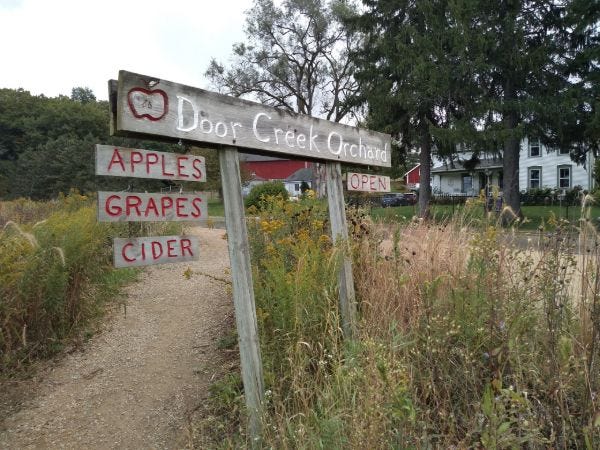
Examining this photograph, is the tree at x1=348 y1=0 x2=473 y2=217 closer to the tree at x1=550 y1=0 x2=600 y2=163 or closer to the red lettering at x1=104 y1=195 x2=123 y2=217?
the tree at x1=550 y1=0 x2=600 y2=163

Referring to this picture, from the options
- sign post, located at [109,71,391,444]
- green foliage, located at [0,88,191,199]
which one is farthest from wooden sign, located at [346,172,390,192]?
green foliage, located at [0,88,191,199]

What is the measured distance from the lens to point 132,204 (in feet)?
7.61

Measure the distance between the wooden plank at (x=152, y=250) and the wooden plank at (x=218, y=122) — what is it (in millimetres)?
565

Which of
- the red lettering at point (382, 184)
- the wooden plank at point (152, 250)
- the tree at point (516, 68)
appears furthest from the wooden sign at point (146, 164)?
the tree at point (516, 68)

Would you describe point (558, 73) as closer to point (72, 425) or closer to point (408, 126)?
point (408, 126)

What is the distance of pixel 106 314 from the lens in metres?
4.96

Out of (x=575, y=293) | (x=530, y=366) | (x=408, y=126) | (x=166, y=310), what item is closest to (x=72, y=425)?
(x=166, y=310)

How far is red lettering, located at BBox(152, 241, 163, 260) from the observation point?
2461mm

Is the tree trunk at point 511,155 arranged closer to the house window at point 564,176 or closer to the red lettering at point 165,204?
the red lettering at point 165,204

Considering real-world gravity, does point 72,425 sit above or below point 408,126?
below

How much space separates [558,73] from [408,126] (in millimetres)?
A: 5664

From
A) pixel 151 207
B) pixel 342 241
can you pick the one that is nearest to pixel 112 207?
pixel 151 207

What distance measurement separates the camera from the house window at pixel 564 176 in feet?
109

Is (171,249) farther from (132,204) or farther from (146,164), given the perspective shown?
(146,164)
